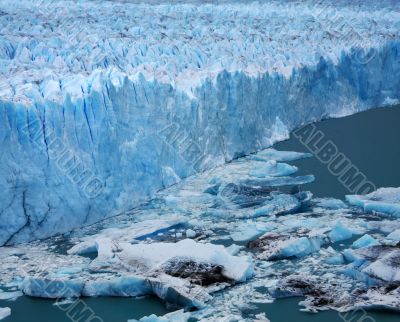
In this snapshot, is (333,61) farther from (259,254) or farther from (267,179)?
(259,254)

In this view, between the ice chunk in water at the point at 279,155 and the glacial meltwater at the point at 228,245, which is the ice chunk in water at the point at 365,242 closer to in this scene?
the glacial meltwater at the point at 228,245

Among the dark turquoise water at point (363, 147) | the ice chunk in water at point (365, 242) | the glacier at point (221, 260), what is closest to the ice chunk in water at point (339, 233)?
the glacier at point (221, 260)

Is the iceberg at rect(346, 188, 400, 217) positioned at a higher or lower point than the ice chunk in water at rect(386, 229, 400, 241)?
higher

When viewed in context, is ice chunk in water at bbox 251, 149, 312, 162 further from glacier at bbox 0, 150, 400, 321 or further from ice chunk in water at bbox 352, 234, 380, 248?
ice chunk in water at bbox 352, 234, 380, 248

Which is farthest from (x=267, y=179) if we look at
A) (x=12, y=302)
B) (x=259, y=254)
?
(x=12, y=302)

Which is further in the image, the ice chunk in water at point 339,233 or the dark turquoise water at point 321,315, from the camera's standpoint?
the ice chunk in water at point 339,233

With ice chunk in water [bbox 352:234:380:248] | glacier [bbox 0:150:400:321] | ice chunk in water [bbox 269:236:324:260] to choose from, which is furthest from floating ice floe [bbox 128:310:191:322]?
ice chunk in water [bbox 352:234:380:248]

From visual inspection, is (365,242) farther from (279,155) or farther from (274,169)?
(279,155)
